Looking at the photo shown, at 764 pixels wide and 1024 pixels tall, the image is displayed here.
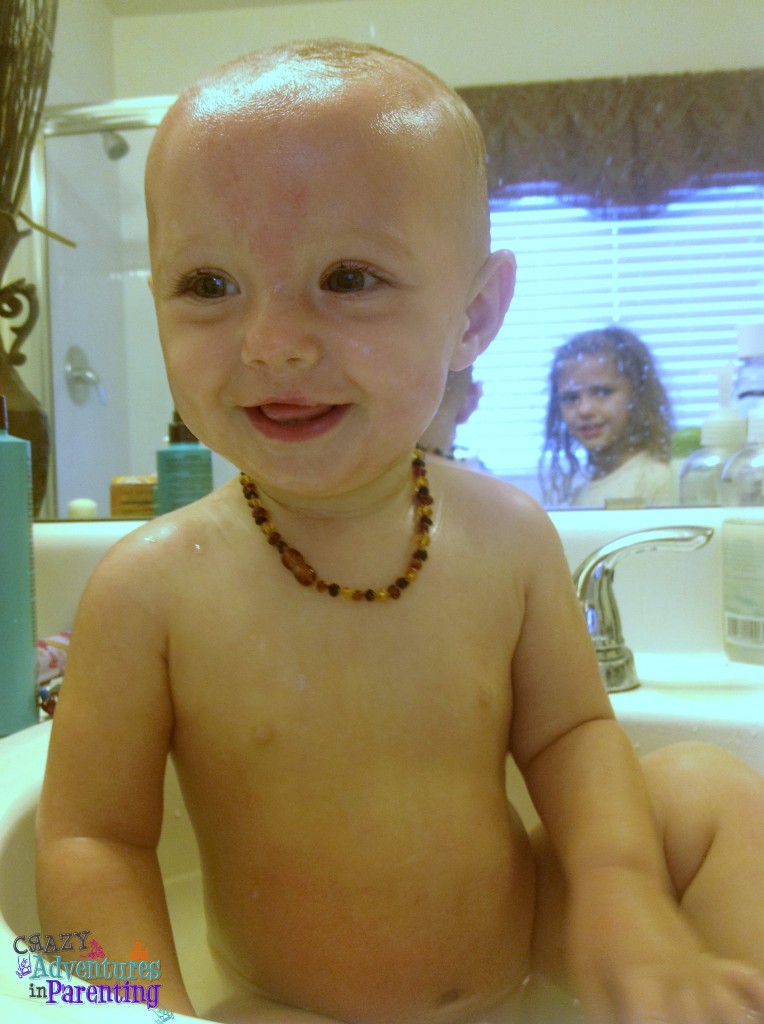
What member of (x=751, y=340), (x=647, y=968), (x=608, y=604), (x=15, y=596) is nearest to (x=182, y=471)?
(x=15, y=596)

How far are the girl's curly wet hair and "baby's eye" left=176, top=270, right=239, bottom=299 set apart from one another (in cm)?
61

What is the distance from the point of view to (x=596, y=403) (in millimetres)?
993

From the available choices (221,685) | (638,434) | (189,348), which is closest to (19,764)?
(221,685)

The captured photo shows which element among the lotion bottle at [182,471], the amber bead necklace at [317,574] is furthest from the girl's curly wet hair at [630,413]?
the amber bead necklace at [317,574]

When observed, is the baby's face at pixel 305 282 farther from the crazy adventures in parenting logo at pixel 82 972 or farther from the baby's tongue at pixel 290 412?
the crazy adventures in parenting logo at pixel 82 972

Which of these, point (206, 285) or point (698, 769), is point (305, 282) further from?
point (698, 769)

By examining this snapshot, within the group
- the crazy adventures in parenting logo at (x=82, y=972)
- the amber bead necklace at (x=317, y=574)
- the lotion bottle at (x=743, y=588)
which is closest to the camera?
the crazy adventures in parenting logo at (x=82, y=972)

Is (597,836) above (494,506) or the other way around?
the other way around

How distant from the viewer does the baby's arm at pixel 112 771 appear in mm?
415

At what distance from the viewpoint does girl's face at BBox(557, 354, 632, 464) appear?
3.23 ft

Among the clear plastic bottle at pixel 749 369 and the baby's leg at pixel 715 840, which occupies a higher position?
the clear plastic bottle at pixel 749 369

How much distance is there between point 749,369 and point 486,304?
0.48 m

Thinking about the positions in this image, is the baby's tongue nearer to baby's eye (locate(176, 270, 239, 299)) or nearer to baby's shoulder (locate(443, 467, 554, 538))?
baby's eye (locate(176, 270, 239, 299))

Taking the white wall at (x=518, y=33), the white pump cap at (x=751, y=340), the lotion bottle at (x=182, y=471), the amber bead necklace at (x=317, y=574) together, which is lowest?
the amber bead necklace at (x=317, y=574)
